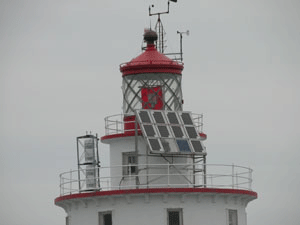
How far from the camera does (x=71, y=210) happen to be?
163ft

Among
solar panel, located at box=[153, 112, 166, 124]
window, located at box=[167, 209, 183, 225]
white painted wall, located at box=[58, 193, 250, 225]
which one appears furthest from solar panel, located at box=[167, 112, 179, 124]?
window, located at box=[167, 209, 183, 225]

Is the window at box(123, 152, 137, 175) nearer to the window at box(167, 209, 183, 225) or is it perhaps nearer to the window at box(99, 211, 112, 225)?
the window at box(99, 211, 112, 225)

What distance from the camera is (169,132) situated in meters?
49.0

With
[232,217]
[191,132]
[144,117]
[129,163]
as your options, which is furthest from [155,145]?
[232,217]

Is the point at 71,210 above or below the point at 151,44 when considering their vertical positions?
below

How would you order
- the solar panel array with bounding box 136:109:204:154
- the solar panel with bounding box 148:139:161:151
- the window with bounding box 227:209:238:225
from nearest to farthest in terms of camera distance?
1. the solar panel with bounding box 148:139:161:151
2. the solar panel array with bounding box 136:109:204:154
3. the window with bounding box 227:209:238:225

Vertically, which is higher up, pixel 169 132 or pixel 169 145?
pixel 169 132

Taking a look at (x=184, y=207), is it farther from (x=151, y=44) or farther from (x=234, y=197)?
(x=151, y=44)

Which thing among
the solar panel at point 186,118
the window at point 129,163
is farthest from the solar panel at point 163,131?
the window at point 129,163

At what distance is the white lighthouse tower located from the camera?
47.5 metres

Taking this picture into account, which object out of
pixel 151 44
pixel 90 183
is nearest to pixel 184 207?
pixel 90 183

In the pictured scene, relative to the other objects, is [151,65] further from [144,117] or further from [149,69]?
[144,117]

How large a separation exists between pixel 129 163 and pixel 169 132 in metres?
2.14

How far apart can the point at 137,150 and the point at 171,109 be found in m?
3.18
